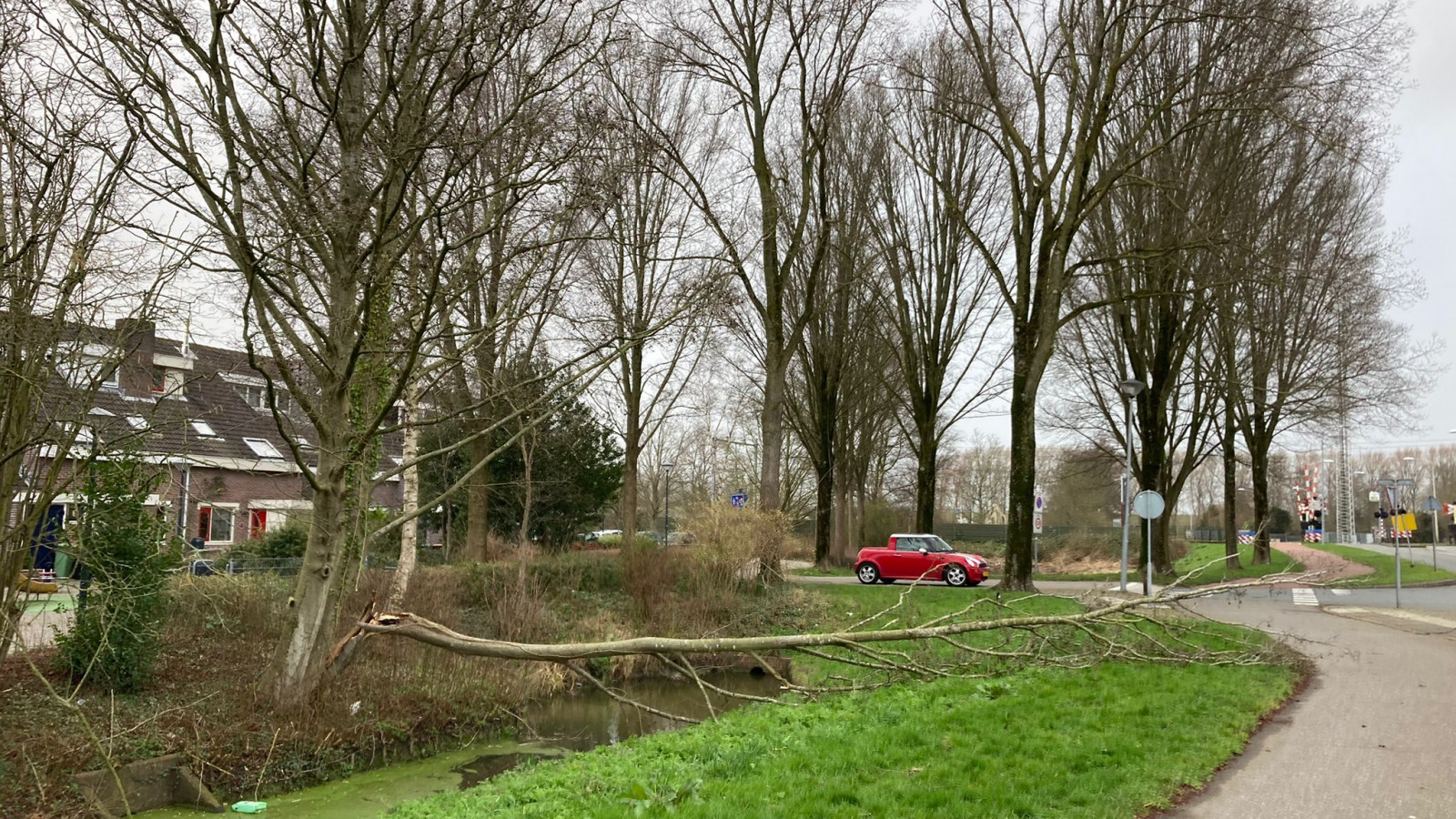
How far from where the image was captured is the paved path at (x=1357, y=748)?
621cm

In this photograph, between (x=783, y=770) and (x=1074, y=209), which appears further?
(x=1074, y=209)

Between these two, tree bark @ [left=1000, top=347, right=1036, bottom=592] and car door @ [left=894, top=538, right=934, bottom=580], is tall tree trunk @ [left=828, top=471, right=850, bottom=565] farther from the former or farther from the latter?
tree bark @ [left=1000, top=347, right=1036, bottom=592]

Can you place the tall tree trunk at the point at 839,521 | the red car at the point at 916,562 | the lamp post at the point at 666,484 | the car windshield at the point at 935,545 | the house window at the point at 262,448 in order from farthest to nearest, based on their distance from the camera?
the lamp post at the point at 666,484 < the tall tree trunk at the point at 839,521 < the house window at the point at 262,448 < the car windshield at the point at 935,545 < the red car at the point at 916,562

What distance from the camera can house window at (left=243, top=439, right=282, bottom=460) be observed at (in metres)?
27.5

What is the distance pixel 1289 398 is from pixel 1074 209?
13812mm

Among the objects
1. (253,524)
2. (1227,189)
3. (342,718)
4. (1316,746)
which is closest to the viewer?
(1316,746)

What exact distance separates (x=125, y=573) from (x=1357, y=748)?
11.7 metres

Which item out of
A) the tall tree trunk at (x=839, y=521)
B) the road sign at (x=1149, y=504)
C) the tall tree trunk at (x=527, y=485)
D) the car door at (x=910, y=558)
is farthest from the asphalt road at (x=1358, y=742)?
the tall tree trunk at (x=839, y=521)

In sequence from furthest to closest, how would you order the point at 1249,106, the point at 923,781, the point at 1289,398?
the point at 1289,398 < the point at 1249,106 < the point at 923,781

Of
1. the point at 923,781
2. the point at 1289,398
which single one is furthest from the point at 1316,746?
the point at 1289,398

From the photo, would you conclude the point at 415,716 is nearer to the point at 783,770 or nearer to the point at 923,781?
the point at 783,770

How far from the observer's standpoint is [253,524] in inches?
951

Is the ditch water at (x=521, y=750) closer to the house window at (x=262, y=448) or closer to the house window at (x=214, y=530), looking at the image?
the house window at (x=214, y=530)

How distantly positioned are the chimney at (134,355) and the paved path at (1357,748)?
8.37 meters
